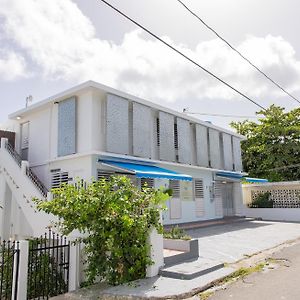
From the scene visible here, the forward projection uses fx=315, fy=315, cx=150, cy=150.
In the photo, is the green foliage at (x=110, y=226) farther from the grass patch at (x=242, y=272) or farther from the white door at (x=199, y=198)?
the white door at (x=199, y=198)

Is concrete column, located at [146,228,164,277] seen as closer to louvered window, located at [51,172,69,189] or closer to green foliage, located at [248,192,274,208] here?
louvered window, located at [51,172,69,189]

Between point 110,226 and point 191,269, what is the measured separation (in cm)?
277

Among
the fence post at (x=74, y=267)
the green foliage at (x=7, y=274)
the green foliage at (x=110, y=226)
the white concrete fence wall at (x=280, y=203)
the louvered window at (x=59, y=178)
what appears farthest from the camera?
the white concrete fence wall at (x=280, y=203)

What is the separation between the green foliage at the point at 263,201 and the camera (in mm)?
27406

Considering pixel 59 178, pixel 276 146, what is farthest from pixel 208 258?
pixel 276 146

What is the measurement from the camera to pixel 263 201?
90.8 feet

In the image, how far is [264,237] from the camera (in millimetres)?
16312

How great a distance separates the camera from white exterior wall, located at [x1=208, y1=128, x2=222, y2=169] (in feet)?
81.3

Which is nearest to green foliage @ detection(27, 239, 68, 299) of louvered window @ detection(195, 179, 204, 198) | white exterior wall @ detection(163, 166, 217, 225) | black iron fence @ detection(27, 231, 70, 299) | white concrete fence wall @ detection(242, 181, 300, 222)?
black iron fence @ detection(27, 231, 70, 299)

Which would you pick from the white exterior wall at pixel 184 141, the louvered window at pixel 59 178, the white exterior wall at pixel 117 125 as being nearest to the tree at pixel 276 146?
the white exterior wall at pixel 184 141

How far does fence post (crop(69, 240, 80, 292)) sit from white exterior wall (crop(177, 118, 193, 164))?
37.3ft

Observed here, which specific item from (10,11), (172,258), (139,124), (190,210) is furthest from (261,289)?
(190,210)

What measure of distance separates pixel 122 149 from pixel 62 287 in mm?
7770

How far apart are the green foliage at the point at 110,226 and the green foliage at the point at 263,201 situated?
66.5ft
